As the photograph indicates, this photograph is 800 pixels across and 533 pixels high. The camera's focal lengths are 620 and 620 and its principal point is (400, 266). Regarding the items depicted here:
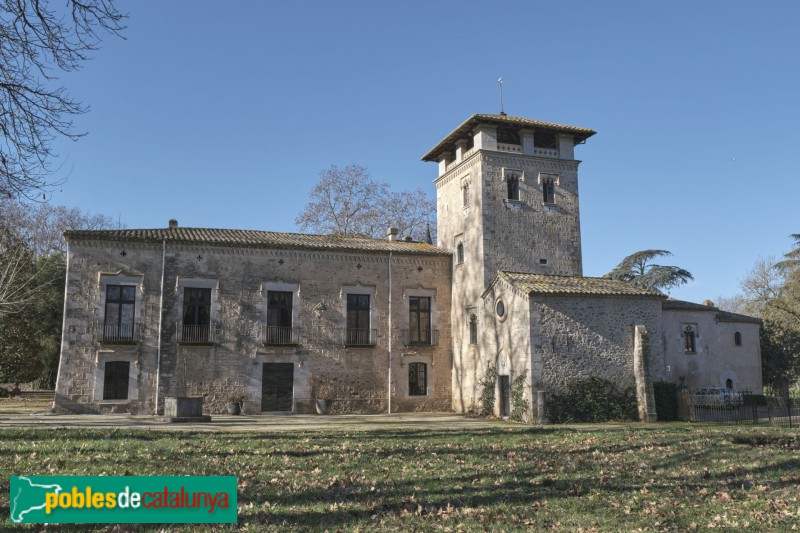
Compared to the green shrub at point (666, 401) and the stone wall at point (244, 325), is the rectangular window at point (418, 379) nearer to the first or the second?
the stone wall at point (244, 325)

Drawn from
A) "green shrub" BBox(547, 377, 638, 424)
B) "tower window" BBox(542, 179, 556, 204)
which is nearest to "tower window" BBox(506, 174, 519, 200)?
"tower window" BBox(542, 179, 556, 204)

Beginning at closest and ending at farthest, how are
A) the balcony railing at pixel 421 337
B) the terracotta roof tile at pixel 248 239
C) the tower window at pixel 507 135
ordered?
1. the terracotta roof tile at pixel 248 239
2. the balcony railing at pixel 421 337
3. the tower window at pixel 507 135

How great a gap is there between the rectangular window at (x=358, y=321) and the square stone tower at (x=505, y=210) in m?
3.85

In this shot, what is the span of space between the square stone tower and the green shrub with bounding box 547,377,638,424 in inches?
176

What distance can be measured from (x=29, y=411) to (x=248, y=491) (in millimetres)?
18569

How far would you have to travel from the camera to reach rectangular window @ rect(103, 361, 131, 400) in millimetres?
22219

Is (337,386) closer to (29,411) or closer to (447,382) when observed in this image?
(447,382)

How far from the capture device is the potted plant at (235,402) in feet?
75.4

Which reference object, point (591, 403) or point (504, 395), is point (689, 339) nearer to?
point (591, 403)

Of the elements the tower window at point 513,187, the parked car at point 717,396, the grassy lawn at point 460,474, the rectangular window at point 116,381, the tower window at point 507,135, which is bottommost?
the grassy lawn at point 460,474

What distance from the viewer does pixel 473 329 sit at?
83.0 ft

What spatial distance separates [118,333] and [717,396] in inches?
953

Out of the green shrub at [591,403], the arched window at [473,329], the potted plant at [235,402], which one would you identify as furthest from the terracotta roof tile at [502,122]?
the potted plant at [235,402]

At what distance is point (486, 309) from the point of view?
2414 cm
